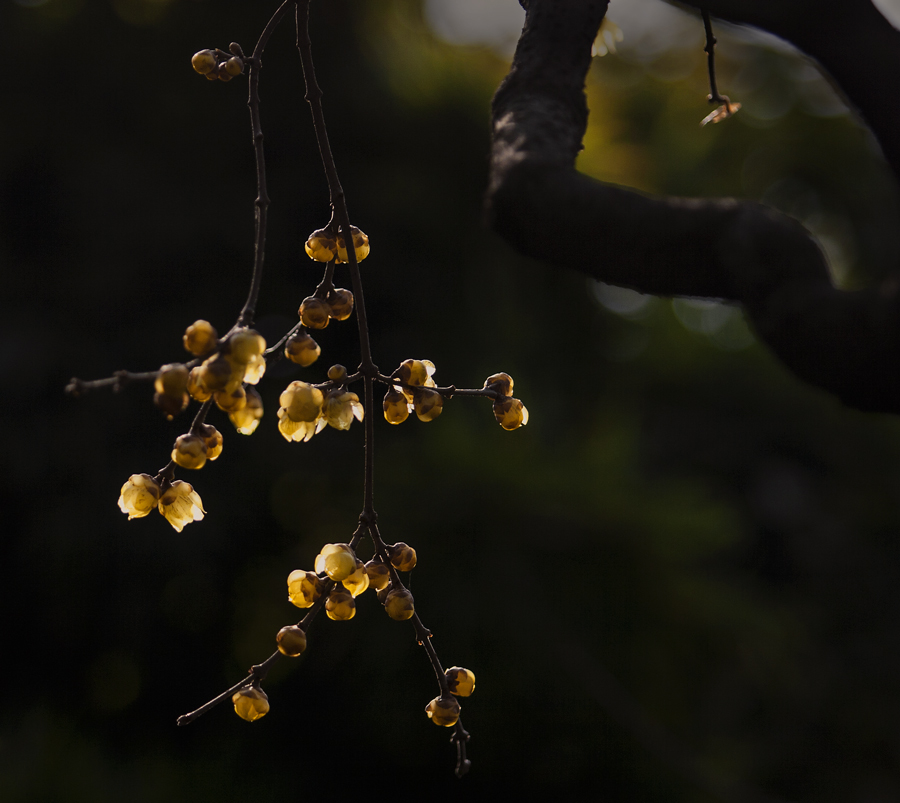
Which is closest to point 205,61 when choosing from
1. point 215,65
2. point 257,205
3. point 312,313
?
point 215,65

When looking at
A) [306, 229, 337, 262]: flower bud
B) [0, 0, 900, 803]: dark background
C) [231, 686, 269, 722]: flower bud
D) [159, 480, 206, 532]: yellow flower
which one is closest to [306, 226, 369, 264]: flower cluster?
[306, 229, 337, 262]: flower bud

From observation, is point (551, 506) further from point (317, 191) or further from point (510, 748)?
point (317, 191)

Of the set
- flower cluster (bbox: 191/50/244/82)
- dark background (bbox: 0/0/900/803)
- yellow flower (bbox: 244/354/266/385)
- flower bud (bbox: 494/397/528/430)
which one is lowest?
dark background (bbox: 0/0/900/803)

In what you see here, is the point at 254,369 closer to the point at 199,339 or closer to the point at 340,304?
the point at 199,339

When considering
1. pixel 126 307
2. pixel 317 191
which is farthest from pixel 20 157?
pixel 317 191

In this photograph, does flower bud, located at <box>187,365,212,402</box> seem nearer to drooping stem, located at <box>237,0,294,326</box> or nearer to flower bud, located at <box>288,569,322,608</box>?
drooping stem, located at <box>237,0,294,326</box>

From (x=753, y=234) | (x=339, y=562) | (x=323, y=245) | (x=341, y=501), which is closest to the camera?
(x=753, y=234)
